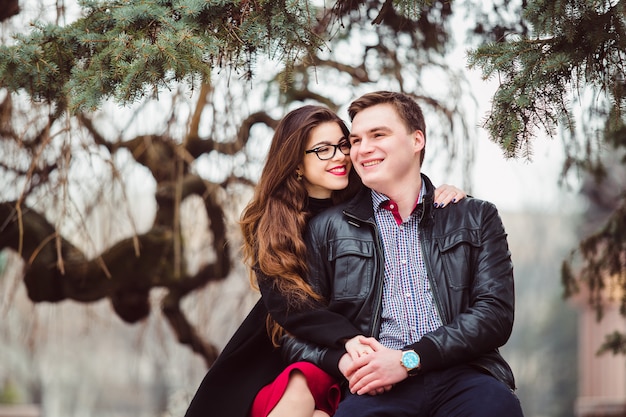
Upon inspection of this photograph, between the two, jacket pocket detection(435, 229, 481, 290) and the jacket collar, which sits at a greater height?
the jacket collar

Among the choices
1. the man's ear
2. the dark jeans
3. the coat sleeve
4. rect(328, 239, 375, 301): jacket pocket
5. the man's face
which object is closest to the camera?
the dark jeans

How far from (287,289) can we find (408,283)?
0.44 meters

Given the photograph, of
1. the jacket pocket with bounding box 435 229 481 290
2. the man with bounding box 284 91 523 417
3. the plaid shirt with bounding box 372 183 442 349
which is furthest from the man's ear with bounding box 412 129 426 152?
the jacket pocket with bounding box 435 229 481 290

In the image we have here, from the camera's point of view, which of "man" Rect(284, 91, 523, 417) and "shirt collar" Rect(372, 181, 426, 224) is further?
"shirt collar" Rect(372, 181, 426, 224)

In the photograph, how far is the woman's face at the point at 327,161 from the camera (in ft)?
10.5

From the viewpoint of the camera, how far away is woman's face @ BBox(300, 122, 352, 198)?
3.21 m

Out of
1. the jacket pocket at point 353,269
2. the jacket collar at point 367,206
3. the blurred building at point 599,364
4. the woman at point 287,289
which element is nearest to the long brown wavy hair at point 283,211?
the woman at point 287,289

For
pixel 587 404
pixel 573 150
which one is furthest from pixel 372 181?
pixel 587 404

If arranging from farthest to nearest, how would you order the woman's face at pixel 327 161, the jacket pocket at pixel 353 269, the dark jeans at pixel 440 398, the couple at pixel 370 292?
the woman's face at pixel 327 161
the jacket pocket at pixel 353 269
the couple at pixel 370 292
the dark jeans at pixel 440 398

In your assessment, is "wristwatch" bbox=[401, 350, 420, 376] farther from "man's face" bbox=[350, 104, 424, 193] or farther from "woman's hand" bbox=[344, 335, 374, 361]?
"man's face" bbox=[350, 104, 424, 193]

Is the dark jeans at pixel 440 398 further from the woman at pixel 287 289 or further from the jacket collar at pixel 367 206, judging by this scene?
the jacket collar at pixel 367 206

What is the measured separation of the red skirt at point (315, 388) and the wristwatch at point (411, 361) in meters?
0.33

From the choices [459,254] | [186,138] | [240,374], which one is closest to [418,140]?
[459,254]

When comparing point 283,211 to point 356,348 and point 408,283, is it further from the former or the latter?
point 356,348
